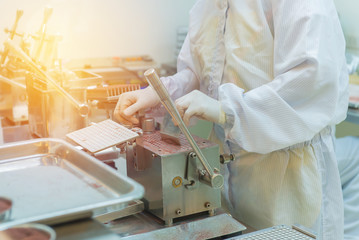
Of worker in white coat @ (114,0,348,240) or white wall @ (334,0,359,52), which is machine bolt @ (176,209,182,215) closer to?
worker in white coat @ (114,0,348,240)

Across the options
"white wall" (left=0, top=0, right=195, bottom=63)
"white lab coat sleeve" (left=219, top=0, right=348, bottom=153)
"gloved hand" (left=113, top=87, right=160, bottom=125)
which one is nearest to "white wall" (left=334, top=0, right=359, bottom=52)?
"white wall" (left=0, top=0, right=195, bottom=63)

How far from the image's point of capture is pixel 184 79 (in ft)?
5.03

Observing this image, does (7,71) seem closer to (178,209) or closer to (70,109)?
(70,109)

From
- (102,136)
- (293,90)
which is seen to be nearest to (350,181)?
(293,90)

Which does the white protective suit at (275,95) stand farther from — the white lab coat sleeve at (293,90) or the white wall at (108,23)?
the white wall at (108,23)

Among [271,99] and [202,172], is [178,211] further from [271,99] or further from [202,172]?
[271,99]

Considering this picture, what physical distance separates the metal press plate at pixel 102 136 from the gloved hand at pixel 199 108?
5.3 inches

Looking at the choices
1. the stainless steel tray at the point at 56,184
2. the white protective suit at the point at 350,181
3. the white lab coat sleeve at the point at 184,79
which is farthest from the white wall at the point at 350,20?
the stainless steel tray at the point at 56,184

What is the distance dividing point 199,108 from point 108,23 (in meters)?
1.97

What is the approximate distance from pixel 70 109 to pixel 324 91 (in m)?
0.77

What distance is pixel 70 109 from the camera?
4.68ft

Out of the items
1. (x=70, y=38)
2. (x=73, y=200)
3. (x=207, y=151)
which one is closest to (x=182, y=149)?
(x=207, y=151)

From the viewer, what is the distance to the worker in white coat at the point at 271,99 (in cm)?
113

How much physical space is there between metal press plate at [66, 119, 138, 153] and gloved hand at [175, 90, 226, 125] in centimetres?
13
